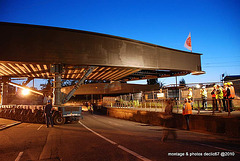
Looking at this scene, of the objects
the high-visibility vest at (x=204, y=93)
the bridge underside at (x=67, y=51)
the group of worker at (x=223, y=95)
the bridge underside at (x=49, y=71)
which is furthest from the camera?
the bridge underside at (x=49, y=71)

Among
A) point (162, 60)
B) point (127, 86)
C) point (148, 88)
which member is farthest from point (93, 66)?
point (148, 88)

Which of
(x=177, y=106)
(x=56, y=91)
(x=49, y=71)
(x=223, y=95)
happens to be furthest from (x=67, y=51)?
(x=223, y=95)

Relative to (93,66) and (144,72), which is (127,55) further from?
(144,72)

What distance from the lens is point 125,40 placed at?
82.0ft

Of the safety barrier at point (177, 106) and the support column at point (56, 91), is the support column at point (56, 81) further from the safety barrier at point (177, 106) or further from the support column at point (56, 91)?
the safety barrier at point (177, 106)

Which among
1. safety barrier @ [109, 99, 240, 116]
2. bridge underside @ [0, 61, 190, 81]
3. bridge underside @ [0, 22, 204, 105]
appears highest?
bridge underside @ [0, 22, 204, 105]

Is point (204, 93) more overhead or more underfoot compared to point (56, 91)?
more underfoot

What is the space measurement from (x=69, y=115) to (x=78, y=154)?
11.6 metres

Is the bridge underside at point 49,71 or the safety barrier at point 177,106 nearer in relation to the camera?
the safety barrier at point 177,106

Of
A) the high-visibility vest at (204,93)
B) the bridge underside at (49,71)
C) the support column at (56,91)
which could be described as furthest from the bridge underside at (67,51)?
the high-visibility vest at (204,93)

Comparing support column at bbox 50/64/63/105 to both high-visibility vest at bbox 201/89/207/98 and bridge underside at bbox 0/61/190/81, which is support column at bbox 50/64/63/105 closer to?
bridge underside at bbox 0/61/190/81

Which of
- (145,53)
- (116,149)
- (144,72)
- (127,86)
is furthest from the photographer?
(127,86)

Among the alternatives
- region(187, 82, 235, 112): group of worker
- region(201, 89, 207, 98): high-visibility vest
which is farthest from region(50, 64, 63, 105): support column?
region(201, 89, 207, 98): high-visibility vest

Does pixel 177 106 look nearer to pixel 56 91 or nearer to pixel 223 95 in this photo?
pixel 223 95
